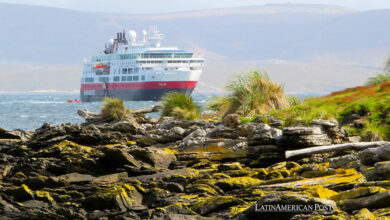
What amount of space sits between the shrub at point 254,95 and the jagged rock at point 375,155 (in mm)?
9257

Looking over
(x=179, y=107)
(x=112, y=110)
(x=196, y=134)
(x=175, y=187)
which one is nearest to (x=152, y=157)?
Answer: (x=175, y=187)

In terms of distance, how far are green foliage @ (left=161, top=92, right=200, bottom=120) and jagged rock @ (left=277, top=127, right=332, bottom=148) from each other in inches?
364

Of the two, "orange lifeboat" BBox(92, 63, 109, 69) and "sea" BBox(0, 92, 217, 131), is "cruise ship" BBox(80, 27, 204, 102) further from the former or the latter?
Answer: "sea" BBox(0, 92, 217, 131)

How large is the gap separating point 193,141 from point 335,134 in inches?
124

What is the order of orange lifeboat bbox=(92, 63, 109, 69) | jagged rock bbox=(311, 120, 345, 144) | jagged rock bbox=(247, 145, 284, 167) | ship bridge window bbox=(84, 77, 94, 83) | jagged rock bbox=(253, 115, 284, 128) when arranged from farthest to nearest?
ship bridge window bbox=(84, 77, 94, 83) < orange lifeboat bbox=(92, 63, 109, 69) < jagged rock bbox=(253, 115, 284, 128) < jagged rock bbox=(311, 120, 345, 144) < jagged rock bbox=(247, 145, 284, 167)

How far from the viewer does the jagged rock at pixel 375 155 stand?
433 inches

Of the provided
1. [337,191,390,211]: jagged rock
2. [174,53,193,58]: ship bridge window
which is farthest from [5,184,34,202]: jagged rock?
[174,53,193,58]: ship bridge window

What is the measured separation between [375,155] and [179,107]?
43.3 feet

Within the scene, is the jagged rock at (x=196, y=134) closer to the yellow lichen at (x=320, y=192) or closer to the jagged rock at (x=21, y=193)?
the jagged rock at (x=21, y=193)

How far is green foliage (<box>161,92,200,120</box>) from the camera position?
2295cm

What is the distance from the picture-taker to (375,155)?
11109 millimetres

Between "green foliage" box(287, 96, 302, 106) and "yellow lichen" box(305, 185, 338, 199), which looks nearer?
"yellow lichen" box(305, 185, 338, 199)

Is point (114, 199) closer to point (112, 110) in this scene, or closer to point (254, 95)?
point (254, 95)

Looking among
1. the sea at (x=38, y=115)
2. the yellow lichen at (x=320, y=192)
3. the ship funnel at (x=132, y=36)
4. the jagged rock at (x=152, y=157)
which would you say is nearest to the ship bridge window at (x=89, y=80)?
the ship funnel at (x=132, y=36)
